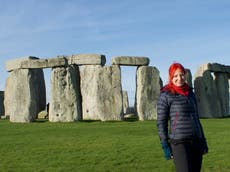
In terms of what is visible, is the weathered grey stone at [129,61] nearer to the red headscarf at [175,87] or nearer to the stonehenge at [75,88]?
the stonehenge at [75,88]

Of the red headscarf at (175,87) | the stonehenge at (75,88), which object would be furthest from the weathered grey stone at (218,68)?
the red headscarf at (175,87)

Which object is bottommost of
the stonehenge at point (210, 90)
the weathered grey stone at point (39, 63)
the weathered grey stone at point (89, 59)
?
the stonehenge at point (210, 90)

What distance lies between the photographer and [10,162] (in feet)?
33.0

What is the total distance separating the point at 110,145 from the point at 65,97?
862 cm

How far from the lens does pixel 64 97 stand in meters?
20.3

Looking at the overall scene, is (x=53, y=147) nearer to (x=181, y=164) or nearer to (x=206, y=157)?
(x=206, y=157)

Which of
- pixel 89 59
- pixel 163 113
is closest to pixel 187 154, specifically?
pixel 163 113

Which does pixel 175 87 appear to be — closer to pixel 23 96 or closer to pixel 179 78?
pixel 179 78

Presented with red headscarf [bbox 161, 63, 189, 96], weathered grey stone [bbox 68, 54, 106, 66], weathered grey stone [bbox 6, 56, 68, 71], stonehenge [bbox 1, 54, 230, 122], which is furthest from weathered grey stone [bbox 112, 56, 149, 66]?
red headscarf [bbox 161, 63, 189, 96]

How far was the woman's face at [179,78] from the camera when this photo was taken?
539cm

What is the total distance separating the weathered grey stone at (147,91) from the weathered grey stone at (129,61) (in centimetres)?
28

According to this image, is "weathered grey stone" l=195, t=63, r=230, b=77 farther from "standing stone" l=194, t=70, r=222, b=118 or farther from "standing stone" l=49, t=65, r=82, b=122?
"standing stone" l=49, t=65, r=82, b=122

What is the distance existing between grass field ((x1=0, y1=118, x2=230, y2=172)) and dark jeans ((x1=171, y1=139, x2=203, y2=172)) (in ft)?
12.9

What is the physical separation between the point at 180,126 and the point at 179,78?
1.86ft
